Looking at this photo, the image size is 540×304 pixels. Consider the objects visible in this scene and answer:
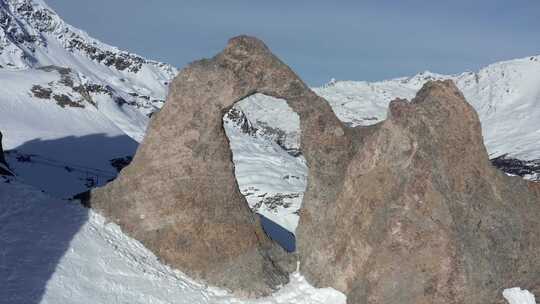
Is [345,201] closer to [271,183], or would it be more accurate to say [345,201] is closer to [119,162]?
[119,162]

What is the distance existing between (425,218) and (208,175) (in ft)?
31.8

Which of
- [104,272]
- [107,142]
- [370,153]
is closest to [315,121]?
[370,153]

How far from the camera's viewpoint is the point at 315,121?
28.0 m

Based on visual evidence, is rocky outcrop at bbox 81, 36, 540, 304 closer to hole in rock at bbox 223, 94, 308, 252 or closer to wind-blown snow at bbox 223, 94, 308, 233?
hole in rock at bbox 223, 94, 308, 252

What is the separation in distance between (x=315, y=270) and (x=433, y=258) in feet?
18.3

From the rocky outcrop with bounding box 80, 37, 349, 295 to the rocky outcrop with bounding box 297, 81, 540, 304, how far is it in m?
1.99

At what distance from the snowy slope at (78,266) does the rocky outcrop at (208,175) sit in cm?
91

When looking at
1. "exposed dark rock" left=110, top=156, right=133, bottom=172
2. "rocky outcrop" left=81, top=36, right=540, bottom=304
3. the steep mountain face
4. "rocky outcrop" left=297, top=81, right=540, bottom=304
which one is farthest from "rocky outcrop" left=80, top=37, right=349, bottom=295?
"exposed dark rock" left=110, top=156, right=133, bottom=172

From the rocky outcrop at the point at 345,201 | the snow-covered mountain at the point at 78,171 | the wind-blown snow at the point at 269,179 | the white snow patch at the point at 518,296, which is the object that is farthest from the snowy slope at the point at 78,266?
the wind-blown snow at the point at 269,179

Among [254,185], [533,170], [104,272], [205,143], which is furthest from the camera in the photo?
[533,170]

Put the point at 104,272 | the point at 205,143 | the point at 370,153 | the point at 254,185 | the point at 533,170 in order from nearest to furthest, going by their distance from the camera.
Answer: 1. the point at 104,272
2. the point at 370,153
3. the point at 205,143
4. the point at 254,185
5. the point at 533,170

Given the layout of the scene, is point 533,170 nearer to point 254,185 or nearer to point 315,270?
point 254,185

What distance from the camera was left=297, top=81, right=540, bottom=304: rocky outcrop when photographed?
22953 mm

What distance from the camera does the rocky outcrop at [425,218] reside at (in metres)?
23.0
